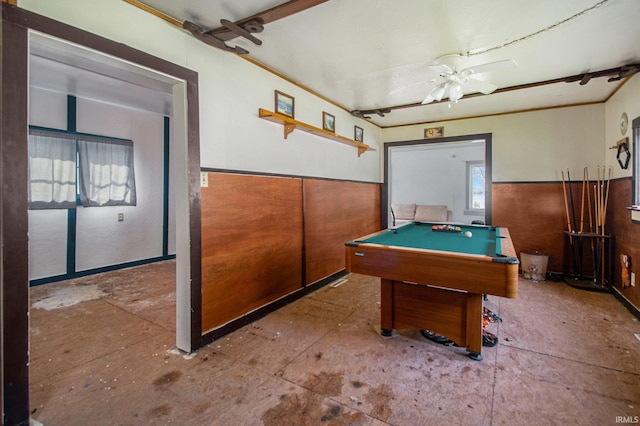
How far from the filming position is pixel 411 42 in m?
2.42

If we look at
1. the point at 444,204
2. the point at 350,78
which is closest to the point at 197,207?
the point at 350,78

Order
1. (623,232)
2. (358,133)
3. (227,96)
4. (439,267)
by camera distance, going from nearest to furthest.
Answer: (439,267) < (227,96) < (623,232) < (358,133)

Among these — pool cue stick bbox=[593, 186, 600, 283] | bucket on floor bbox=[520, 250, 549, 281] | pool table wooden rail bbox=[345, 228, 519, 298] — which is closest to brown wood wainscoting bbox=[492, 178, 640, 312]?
pool cue stick bbox=[593, 186, 600, 283]

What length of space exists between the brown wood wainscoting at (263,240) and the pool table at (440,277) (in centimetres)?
99

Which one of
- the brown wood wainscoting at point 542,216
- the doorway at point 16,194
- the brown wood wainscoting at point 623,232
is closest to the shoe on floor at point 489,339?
the brown wood wainscoting at point 623,232

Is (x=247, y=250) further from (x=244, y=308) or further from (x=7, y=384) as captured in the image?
(x=7, y=384)

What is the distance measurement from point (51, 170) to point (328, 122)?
3746mm

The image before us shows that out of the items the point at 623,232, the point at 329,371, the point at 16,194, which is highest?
the point at 16,194

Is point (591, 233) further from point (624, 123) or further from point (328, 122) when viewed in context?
point (328, 122)

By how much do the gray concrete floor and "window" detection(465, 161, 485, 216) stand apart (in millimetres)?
5441

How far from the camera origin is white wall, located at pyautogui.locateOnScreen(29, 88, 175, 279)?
12.6ft

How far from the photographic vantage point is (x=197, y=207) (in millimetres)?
2232

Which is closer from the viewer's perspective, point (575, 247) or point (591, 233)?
point (591, 233)

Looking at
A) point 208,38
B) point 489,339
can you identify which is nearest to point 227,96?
point 208,38
